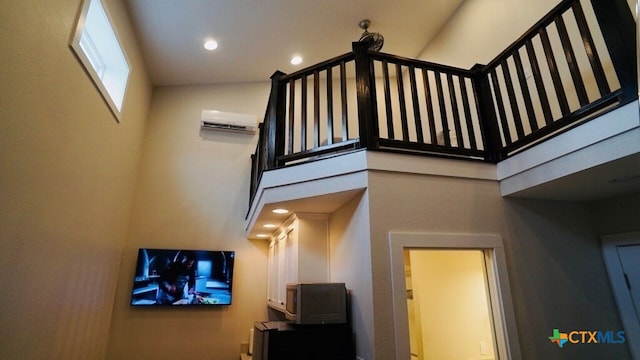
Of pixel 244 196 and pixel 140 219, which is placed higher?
pixel 244 196

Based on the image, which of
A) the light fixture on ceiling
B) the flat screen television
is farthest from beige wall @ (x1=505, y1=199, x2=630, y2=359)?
the flat screen television

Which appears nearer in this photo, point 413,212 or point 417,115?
point 413,212

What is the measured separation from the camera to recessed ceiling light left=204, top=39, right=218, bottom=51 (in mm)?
4260

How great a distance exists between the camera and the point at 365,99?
8.46 feet

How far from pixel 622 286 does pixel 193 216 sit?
15.9 feet

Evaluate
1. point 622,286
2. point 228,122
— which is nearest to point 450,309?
point 622,286

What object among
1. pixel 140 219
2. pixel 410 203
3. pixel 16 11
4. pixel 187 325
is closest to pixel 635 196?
pixel 410 203

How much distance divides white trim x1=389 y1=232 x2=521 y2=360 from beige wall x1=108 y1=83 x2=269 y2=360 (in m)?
2.91

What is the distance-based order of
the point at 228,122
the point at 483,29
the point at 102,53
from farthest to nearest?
the point at 228,122 < the point at 483,29 < the point at 102,53

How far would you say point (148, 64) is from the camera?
4578 mm

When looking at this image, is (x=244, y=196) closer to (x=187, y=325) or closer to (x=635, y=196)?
(x=187, y=325)

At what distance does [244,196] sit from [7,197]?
121 inches

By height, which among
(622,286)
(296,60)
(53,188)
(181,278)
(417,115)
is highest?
(296,60)

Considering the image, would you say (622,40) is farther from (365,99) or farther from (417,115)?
(365,99)
